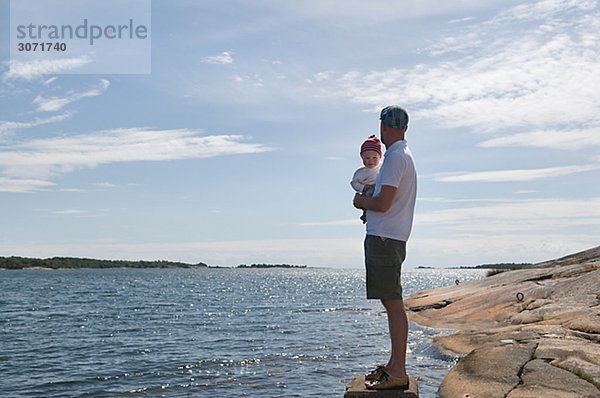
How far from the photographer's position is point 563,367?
10164 millimetres

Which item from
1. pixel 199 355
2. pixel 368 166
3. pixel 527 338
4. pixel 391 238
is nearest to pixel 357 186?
pixel 368 166

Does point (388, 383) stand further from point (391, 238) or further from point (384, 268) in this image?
point (391, 238)

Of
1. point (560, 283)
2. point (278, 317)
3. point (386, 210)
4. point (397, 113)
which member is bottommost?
point (278, 317)

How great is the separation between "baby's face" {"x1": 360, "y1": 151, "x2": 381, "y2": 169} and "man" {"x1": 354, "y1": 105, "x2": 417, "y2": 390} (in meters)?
0.33

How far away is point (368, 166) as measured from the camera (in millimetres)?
6508

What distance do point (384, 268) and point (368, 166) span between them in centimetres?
113

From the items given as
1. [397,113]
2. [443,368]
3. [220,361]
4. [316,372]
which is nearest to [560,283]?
[443,368]

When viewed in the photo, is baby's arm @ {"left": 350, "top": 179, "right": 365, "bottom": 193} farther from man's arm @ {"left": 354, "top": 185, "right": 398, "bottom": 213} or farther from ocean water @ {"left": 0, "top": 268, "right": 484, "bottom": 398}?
ocean water @ {"left": 0, "top": 268, "right": 484, "bottom": 398}

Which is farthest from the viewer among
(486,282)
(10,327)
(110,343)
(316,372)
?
(10,327)

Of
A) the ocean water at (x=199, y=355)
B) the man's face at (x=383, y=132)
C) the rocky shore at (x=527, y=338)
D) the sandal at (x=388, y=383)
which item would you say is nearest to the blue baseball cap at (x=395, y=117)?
the man's face at (x=383, y=132)

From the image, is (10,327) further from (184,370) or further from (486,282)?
(486,282)

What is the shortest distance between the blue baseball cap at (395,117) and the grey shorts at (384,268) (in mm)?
1143

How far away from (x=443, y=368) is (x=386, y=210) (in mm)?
11281

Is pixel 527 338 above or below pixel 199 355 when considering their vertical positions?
above
